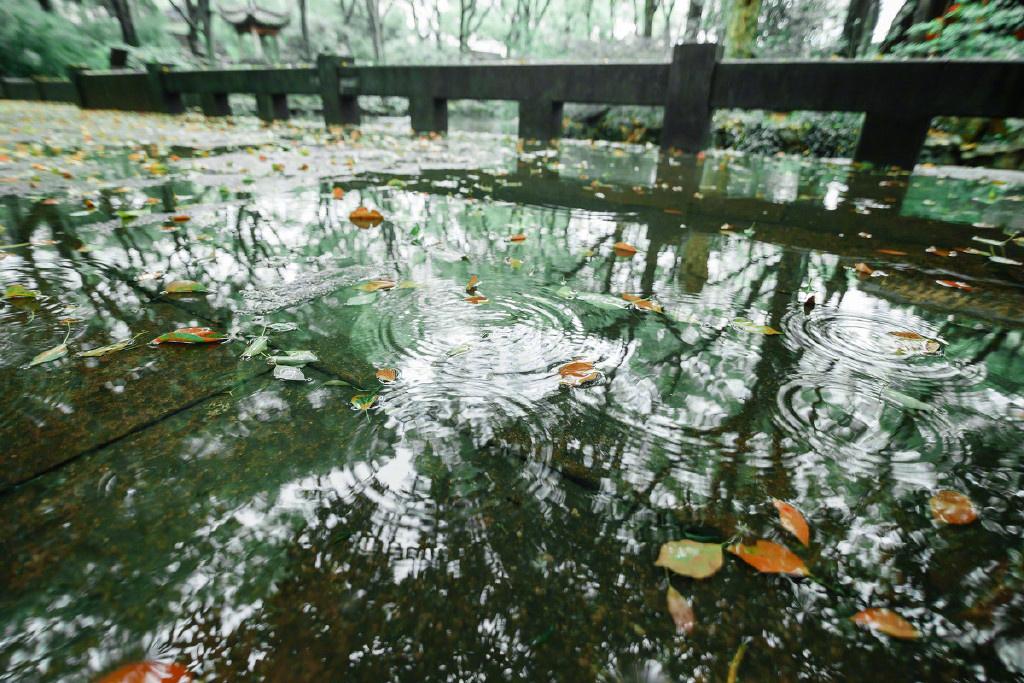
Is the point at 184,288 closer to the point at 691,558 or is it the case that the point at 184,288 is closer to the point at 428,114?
the point at 691,558

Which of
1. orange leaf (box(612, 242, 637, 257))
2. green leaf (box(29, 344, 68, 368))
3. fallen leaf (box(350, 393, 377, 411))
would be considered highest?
orange leaf (box(612, 242, 637, 257))

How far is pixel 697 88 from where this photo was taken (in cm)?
605

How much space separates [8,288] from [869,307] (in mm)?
3026

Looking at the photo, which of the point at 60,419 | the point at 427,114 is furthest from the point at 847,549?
the point at 427,114

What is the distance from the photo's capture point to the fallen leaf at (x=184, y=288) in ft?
5.67

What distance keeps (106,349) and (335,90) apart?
9380 mm

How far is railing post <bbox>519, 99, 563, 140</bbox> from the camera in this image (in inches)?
285

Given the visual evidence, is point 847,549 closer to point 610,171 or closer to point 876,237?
point 876,237

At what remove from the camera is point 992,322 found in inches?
64.9

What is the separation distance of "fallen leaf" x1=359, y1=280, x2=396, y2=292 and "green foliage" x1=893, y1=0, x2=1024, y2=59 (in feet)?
25.0

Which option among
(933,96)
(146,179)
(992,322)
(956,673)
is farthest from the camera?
(933,96)

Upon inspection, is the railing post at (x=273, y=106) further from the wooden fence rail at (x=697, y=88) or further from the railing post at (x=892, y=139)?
the railing post at (x=892, y=139)

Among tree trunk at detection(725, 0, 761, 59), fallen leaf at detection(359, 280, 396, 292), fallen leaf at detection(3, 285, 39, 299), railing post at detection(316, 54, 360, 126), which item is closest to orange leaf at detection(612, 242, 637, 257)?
fallen leaf at detection(359, 280, 396, 292)

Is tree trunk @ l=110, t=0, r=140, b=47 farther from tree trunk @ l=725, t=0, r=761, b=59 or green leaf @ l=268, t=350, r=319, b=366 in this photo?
green leaf @ l=268, t=350, r=319, b=366
